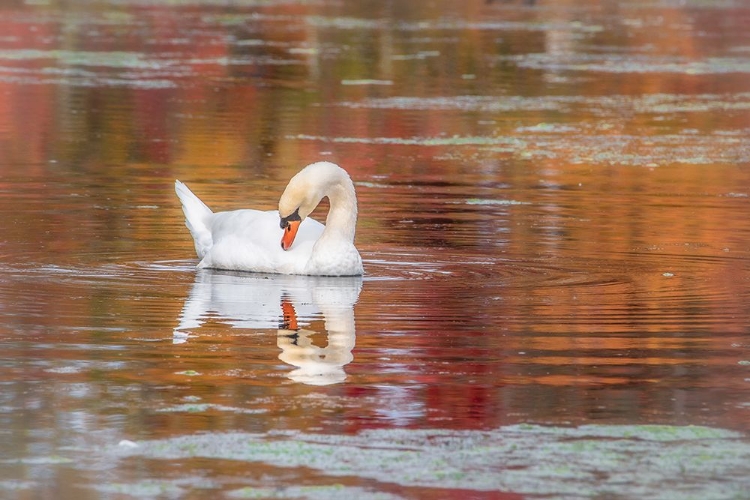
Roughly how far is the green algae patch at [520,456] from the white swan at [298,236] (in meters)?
4.73

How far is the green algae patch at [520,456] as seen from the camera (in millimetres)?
6801

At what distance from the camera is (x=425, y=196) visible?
16266mm

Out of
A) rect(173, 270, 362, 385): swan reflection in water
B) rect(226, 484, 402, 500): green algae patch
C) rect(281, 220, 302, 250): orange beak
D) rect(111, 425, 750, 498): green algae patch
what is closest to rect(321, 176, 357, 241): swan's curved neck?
rect(281, 220, 302, 250): orange beak

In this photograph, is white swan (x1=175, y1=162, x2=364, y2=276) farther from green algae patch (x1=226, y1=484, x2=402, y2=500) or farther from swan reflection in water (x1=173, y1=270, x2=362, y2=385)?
green algae patch (x1=226, y1=484, x2=402, y2=500)

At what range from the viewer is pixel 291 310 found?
10.9m

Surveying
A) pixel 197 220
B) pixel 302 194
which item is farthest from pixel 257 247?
pixel 197 220

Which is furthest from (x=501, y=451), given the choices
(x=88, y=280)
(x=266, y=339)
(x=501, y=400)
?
(x=88, y=280)

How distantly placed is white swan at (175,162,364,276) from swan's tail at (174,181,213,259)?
41 mm

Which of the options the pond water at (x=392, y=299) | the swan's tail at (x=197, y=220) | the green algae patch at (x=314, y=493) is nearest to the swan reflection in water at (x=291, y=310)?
the pond water at (x=392, y=299)

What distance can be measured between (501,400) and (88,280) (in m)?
4.21

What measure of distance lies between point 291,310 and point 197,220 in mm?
2679

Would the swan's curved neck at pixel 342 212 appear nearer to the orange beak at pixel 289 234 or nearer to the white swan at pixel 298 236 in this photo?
the white swan at pixel 298 236

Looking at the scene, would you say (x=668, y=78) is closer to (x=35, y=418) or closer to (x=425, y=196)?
(x=425, y=196)

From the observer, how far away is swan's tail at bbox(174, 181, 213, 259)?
13.0m
